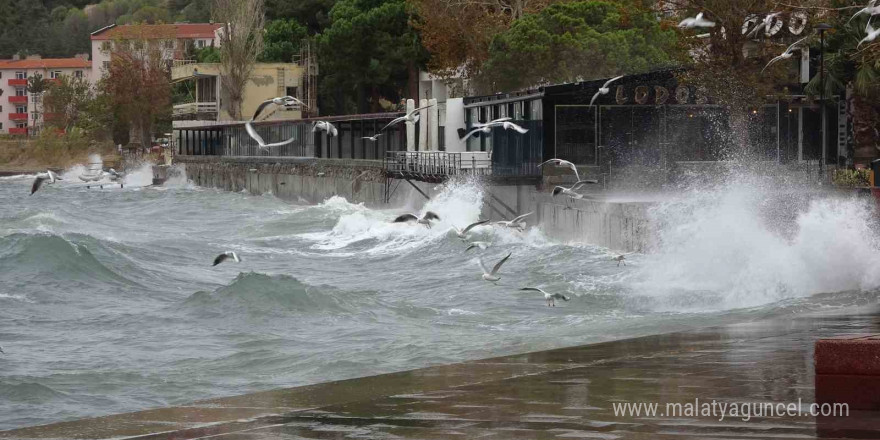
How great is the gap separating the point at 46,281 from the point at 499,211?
16.9 m

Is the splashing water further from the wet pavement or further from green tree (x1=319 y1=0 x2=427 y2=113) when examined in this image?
green tree (x1=319 y1=0 x2=427 y2=113)

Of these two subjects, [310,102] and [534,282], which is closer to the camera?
[534,282]

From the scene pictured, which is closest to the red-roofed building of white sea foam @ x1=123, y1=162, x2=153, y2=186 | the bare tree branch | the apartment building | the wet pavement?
the apartment building

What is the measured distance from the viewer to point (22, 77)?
180125 millimetres

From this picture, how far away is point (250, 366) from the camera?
17172mm

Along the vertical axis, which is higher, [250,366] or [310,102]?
[310,102]

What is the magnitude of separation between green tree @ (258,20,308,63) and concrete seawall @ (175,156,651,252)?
9.33m

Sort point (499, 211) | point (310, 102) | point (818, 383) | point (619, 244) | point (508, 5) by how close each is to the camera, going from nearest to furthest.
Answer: point (818, 383) < point (619, 244) < point (499, 211) < point (508, 5) < point (310, 102)

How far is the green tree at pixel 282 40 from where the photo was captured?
3834 inches

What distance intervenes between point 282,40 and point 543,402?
295 ft

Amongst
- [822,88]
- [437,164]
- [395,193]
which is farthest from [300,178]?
[822,88]

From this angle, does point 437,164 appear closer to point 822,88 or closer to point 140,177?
point 822,88

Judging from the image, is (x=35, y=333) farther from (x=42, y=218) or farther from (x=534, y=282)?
(x=42, y=218)

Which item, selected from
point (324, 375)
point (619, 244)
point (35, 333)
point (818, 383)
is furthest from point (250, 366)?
point (619, 244)
